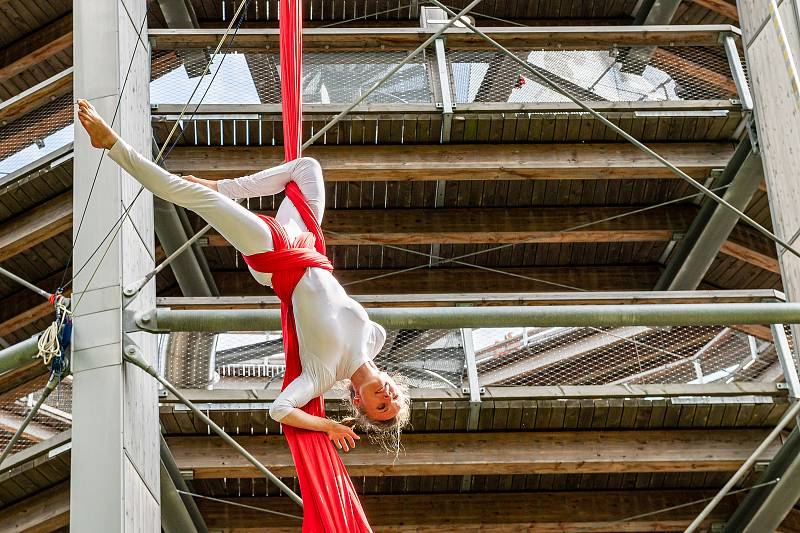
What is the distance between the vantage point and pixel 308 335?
19.6 feet

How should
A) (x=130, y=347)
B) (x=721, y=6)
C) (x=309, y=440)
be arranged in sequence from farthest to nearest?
(x=721, y=6) < (x=130, y=347) < (x=309, y=440)

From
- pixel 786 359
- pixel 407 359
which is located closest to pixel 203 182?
pixel 407 359

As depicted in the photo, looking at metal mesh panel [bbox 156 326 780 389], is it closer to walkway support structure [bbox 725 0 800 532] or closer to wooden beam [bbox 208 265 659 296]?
walkway support structure [bbox 725 0 800 532]

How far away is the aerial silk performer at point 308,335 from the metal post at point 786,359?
4013 millimetres

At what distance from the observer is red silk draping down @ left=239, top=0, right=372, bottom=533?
5.63 m

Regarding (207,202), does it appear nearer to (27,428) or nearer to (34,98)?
(27,428)

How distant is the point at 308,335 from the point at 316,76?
Result: 4894 millimetres

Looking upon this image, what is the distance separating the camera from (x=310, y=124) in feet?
34.5

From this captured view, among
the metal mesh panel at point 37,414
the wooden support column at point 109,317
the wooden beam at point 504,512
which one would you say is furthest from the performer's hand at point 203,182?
the wooden beam at point 504,512

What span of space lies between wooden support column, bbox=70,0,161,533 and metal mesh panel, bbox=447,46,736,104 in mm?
2839

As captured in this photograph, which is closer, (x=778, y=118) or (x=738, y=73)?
(x=778, y=118)

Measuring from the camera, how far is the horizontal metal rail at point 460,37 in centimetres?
1030

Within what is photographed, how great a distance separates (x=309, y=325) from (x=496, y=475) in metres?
5.06

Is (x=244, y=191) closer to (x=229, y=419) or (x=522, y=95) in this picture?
(x=229, y=419)
